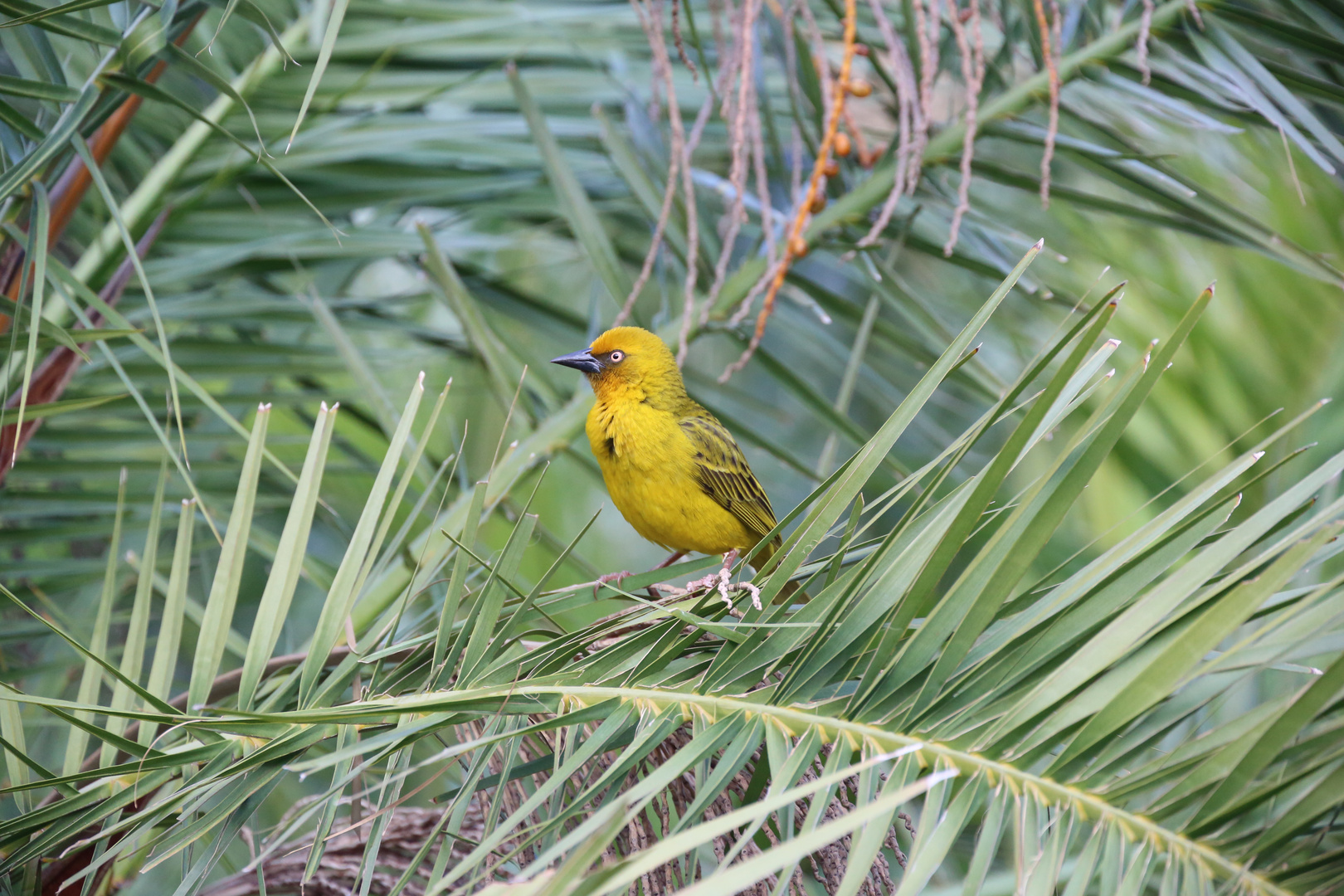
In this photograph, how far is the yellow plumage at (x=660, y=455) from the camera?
8.16 feet

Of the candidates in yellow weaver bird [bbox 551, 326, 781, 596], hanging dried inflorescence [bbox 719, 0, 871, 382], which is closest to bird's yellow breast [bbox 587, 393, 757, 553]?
yellow weaver bird [bbox 551, 326, 781, 596]

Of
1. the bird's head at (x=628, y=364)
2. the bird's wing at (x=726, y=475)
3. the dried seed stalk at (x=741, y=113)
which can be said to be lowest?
the bird's wing at (x=726, y=475)

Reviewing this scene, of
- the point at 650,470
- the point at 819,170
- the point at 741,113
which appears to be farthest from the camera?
the point at 650,470

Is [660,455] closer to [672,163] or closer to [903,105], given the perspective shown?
[672,163]

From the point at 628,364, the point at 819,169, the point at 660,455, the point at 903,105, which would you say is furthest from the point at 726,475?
the point at 903,105

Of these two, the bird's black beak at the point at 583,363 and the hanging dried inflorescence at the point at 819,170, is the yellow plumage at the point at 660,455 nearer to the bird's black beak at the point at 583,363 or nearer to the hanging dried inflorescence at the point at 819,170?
the bird's black beak at the point at 583,363

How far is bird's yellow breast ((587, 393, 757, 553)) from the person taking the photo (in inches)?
97.6

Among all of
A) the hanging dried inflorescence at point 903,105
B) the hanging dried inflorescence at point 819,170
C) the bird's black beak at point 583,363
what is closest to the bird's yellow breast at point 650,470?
the bird's black beak at point 583,363

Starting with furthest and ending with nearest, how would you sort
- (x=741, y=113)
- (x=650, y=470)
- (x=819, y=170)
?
(x=650, y=470), (x=819, y=170), (x=741, y=113)

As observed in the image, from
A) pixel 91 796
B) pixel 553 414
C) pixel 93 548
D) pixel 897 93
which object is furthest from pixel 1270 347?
pixel 93 548

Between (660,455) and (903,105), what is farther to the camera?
(660,455)

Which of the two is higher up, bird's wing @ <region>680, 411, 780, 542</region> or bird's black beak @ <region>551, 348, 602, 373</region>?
bird's black beak @ <region>551, 348, 602, 373</region>

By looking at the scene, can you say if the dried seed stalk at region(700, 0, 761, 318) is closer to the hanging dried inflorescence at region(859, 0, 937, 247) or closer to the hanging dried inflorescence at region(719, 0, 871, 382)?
the hanging dried inflorescence at region(719, 0, 871, 382)

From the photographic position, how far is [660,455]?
2496 millimetres
